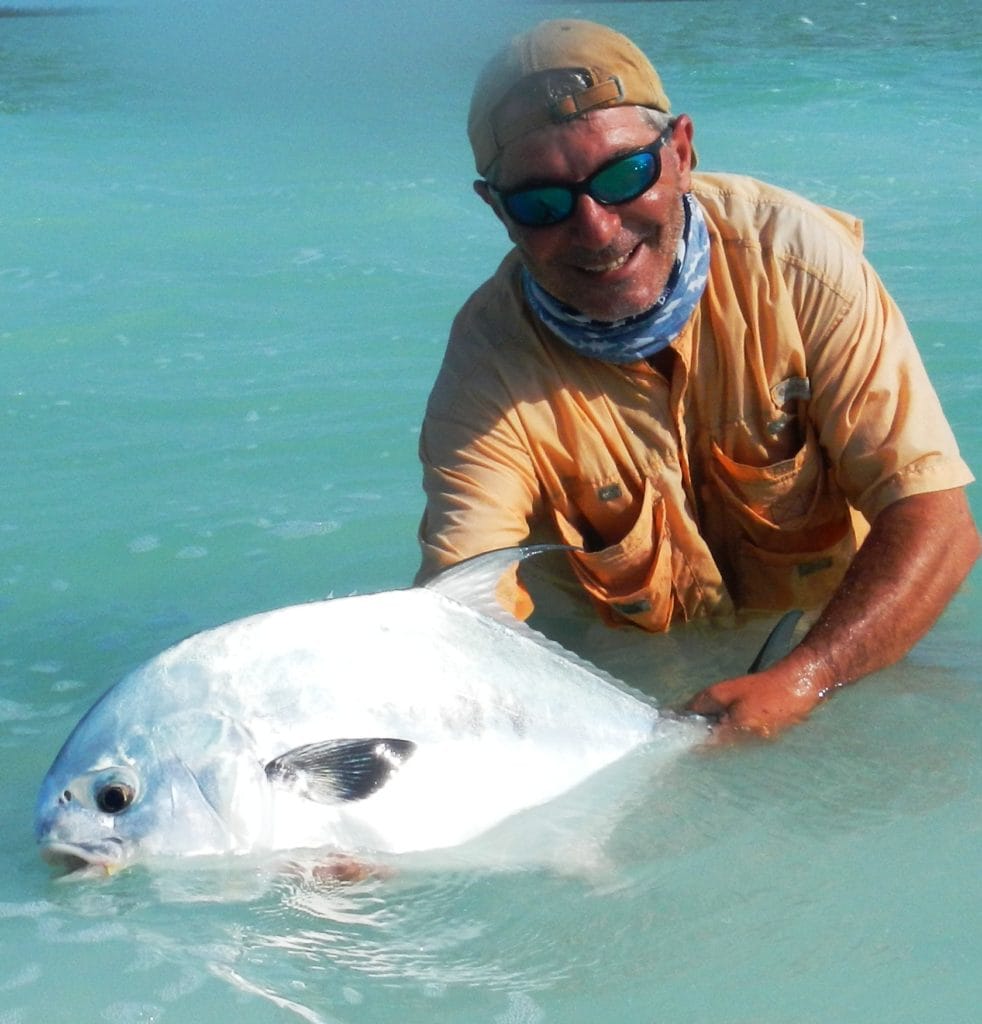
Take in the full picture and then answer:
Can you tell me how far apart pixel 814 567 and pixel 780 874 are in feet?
3.35

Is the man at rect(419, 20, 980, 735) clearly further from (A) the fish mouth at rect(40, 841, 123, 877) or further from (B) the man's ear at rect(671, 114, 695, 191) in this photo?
(A) the fish mouth at rect(40, 841, 123, 877)

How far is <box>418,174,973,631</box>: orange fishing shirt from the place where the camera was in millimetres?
3234

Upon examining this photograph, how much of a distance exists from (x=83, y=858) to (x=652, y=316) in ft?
5.21

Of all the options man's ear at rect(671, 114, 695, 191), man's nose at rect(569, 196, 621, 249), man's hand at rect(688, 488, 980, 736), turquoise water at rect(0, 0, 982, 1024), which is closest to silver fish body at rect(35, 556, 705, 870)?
turquoise water at rect(0, 0, 982, 1024)

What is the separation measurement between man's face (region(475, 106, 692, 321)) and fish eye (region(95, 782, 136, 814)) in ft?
4.48

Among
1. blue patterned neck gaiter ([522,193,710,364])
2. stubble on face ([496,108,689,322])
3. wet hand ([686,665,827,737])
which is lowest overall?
wet hand ([686,665,827,737])

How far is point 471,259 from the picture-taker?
852 cm

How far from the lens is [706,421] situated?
3393 millimetres

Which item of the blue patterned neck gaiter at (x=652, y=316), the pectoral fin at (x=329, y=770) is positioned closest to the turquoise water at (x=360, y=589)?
the pectoral fin at (x=329, y=770)

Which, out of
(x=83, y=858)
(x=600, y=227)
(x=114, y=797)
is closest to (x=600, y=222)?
(x=600, y=227)

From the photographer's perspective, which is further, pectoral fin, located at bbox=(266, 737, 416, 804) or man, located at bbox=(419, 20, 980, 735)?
man, located at bbox=(419, 20, 980, 735)

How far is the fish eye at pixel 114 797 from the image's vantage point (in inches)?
98.9

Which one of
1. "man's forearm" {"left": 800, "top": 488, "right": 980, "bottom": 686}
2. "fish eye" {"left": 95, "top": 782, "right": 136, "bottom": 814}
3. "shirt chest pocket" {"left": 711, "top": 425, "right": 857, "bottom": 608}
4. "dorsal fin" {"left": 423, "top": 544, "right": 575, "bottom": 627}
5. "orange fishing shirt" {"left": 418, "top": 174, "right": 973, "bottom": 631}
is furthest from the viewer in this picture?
"shirt chest pocket" {"left": 711, "top": 425, "right": 857, "bottom": 608}

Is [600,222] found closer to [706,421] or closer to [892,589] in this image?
[706,421]
